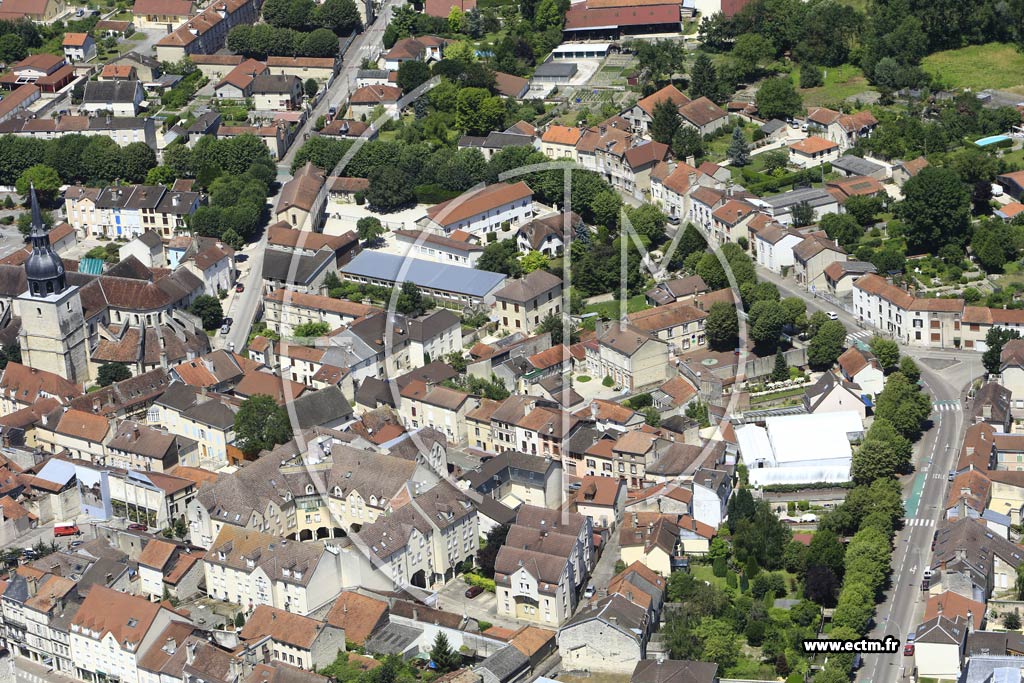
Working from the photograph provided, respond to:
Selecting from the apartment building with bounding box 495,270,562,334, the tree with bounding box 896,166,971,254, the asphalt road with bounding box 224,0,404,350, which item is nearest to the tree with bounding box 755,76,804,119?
the tree with bounding box 896,166,971,254

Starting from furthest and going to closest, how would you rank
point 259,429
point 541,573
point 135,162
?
point 135,162, point 259,429, point 541,573

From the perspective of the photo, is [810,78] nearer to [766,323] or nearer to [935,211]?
[935,211]

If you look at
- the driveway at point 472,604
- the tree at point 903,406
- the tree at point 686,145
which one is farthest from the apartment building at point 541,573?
the tree at point 686,145

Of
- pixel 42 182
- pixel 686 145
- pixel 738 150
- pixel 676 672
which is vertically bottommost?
pixel 676 672

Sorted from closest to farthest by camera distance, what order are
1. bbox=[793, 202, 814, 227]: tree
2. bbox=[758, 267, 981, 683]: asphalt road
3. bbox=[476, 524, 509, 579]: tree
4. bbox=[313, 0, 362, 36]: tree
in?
bbox=[758, 267, 981, 683]: asphalt road
bbox=[476, 524, 509, 579]: tree
bbox=[793, 202, 814, 227]: tree
bbox=[313, 0, 362, 36]: tree

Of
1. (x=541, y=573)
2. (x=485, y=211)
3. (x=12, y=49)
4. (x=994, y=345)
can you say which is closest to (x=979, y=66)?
(x=485, y=211)

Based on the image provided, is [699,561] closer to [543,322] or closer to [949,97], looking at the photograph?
[543,322]

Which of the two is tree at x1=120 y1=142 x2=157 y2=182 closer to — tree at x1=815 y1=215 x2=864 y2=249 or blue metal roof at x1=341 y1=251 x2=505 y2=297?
blue metal roof at x1=341 y1=251 x2=505 y2=297
